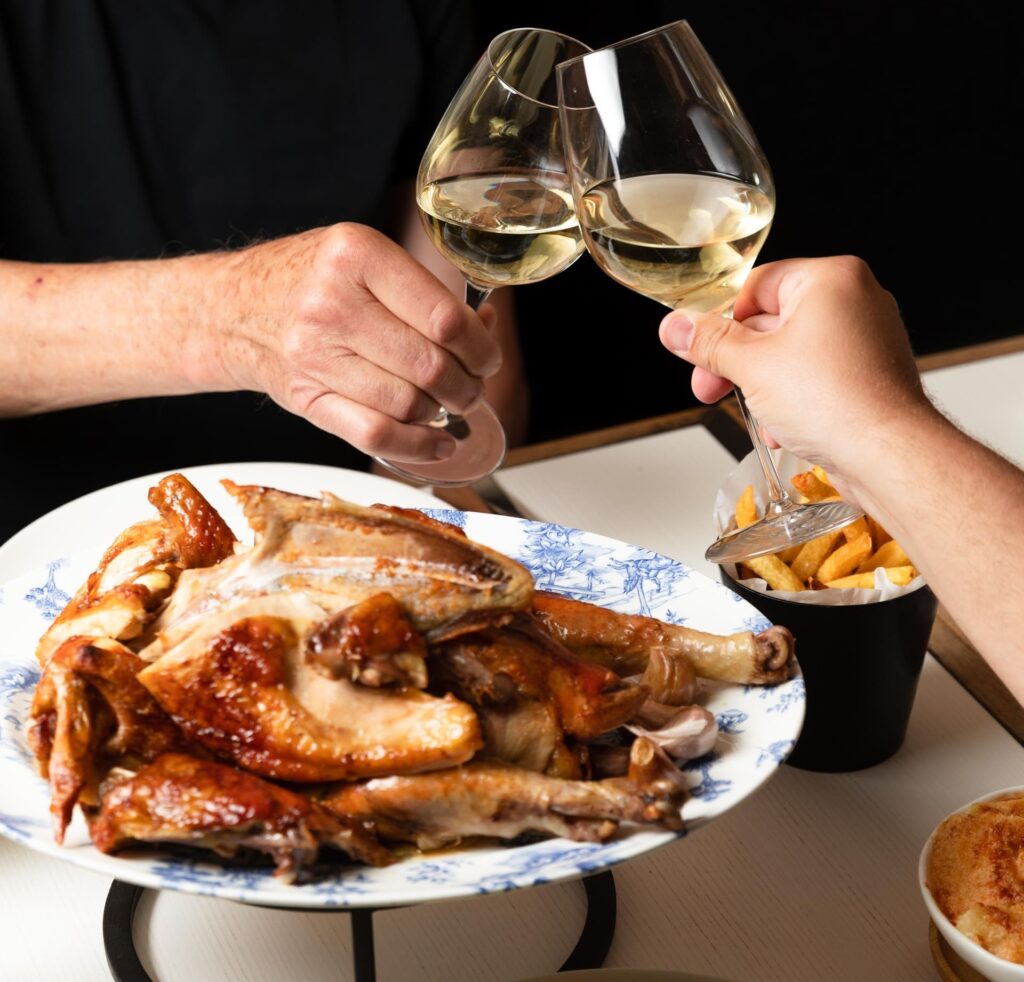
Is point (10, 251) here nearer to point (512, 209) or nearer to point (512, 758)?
point (512, 209)

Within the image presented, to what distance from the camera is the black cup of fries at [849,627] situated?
3.72 ft

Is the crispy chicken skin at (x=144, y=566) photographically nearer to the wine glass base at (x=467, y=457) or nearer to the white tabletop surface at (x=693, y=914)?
the white tabletop surface at (x=693, y=914)

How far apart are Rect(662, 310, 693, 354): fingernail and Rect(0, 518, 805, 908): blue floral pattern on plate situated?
0.61ft

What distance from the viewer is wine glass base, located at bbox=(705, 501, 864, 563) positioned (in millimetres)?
1168

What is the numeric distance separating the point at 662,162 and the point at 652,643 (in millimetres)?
384

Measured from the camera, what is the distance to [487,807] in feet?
2.60

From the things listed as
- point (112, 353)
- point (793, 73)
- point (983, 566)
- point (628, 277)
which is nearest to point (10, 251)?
point (112, 353)

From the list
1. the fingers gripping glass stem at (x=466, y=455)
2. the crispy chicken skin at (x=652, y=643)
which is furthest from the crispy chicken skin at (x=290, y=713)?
the fingers gripping glass stem at (x=466, y=455)

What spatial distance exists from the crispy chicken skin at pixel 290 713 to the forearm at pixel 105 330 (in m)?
0.82

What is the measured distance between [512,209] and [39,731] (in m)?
0.67

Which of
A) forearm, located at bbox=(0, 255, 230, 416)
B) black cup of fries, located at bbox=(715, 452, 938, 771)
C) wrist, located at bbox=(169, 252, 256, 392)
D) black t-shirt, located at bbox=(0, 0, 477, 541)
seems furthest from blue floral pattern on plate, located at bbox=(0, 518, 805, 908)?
black t-shirt, located at bbox=(0, 0, 477, 541)

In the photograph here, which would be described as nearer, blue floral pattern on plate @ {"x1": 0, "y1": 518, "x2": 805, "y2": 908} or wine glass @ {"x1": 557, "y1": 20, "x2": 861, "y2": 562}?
blue floral pattern on plate @ {"x1": 0, "y1": 518, "x2": 805, "y2": 908}

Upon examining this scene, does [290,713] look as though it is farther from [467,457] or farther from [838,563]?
[467,457]

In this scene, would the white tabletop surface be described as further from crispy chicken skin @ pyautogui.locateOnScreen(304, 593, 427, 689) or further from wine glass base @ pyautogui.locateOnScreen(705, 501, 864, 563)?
crispy chicken skin @ pyautogui.locateOnScreen(304, 593, 427, 689)
